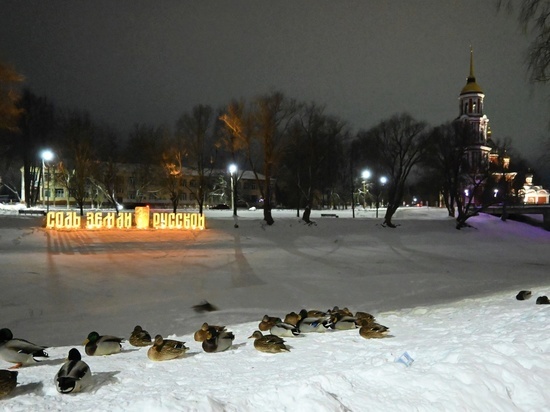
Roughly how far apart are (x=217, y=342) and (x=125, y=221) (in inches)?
1275

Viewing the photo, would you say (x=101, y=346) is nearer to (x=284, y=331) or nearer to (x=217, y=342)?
(x=217, y=342)

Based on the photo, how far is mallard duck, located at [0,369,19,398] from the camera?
5.35 meters

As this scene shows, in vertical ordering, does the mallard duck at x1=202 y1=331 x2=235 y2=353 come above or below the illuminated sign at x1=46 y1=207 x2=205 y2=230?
below

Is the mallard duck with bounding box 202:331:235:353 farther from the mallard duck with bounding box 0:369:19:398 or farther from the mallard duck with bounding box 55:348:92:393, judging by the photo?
the mallard duck with bounding box 0:369:19:398

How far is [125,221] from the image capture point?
39.3 metres

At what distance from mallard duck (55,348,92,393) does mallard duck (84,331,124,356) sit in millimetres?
2639

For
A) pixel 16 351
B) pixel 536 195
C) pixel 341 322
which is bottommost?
pixel 341 322

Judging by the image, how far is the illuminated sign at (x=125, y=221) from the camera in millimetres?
37844

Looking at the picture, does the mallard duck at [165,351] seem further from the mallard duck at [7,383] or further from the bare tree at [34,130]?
the bare tree at [34,130]

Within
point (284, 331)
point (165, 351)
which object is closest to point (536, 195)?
point (284, 331)

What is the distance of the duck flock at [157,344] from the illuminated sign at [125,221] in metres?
29.9

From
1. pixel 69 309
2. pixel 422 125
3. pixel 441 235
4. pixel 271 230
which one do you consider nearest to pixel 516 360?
pixel 69 309

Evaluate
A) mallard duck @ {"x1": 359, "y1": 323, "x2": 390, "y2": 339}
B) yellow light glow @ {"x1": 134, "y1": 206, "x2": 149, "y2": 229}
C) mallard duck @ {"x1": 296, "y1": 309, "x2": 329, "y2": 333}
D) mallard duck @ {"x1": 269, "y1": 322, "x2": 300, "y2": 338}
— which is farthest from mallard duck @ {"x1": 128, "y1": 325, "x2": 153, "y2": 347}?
yellow light glow @ {"x1": 134, "y1": 206, "x2": 149, "y2": 229}

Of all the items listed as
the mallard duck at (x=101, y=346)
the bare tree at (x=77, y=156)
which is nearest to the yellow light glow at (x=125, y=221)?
the bare tree at (x=77, y=156)
